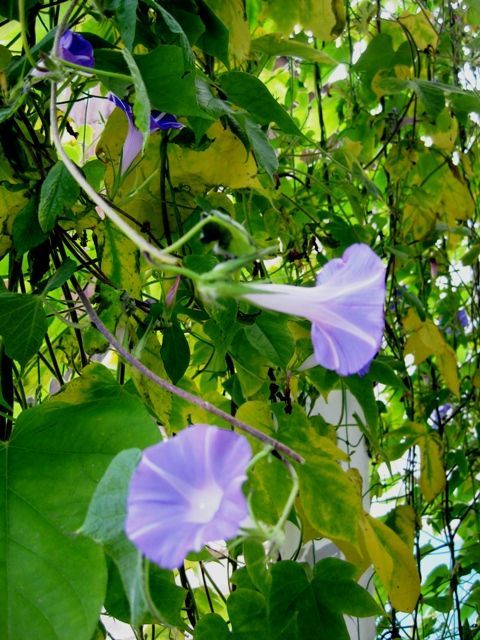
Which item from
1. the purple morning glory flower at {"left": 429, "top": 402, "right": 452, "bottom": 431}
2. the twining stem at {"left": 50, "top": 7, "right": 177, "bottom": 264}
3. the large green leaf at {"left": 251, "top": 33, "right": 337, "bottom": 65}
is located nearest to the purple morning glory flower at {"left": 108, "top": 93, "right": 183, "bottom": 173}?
the twining stem at {"left": 50, "top": 7, "right": 177, "bottom": 264}

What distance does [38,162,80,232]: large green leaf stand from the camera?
466 mm

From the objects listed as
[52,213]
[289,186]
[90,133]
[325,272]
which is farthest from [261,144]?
[90,133]

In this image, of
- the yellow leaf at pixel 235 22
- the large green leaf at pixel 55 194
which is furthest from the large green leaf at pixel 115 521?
the yellow leaf at pixel 235 22

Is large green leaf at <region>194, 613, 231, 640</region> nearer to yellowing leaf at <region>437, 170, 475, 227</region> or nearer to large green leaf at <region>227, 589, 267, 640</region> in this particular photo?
large green leaf at <region>227, 589, 267, 640</region>

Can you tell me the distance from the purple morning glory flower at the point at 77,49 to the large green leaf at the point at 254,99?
0.54 ft

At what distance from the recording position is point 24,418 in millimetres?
454

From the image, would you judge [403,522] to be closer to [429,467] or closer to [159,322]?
[429,467]

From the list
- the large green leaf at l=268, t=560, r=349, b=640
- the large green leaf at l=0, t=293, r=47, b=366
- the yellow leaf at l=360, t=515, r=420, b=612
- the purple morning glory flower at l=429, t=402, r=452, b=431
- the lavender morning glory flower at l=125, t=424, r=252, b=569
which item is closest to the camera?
the lavender morning glory flower at l=125, t=424, r=252, b=569

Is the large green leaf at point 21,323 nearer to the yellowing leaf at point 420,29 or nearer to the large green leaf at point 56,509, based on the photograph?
the large green leaf at point 56,509

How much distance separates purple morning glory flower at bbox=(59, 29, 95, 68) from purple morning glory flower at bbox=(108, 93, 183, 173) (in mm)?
40

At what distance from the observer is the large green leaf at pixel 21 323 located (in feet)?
1.63

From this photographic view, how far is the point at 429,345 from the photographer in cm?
116

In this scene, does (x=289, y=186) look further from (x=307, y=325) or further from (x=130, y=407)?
(x=130, y=407)

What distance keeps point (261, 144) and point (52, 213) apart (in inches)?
5.9
